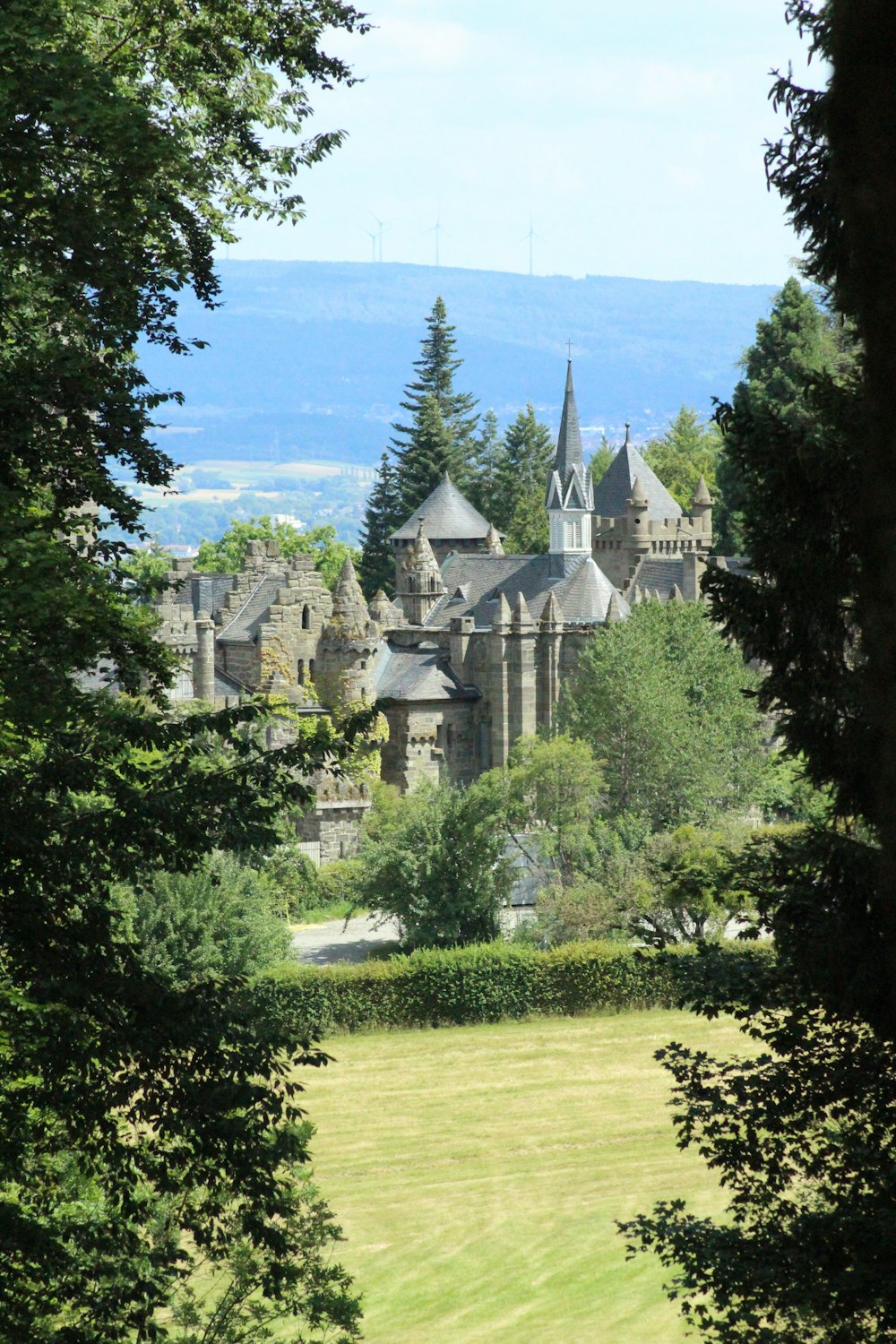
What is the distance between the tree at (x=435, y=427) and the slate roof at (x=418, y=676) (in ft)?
115

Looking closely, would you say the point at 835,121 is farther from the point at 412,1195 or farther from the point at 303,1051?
the point at 412,1195

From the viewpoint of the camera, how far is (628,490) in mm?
83000

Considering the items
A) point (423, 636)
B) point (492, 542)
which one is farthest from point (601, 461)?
point (423, 636)

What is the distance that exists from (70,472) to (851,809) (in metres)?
6.16

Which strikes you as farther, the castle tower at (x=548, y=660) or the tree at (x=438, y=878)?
the castle tower at (x=548, y=660)

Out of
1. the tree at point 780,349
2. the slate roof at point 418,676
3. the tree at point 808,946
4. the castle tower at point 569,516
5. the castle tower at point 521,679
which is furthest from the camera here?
the tree at point 780,349

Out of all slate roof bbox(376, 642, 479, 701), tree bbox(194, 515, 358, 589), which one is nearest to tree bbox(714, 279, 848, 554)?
slate roof bbox(376, 642, 479, 701)

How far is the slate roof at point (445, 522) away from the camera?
81.5 metres

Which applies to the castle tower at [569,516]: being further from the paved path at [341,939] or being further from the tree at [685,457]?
the tree at [685,457]

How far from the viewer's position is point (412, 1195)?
2992 cm

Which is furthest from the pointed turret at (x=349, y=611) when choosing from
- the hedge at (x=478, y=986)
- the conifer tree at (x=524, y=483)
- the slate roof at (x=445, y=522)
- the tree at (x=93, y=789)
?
the tree at (x=93, y=789)

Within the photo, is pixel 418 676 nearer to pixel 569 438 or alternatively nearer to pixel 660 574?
pixel 660 574

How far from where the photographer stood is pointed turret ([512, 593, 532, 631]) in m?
62.8

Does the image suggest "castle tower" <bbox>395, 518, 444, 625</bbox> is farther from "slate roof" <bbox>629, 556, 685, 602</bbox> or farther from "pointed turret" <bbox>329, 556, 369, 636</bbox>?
"pointed turret" <bbox>329, 556, 369, 636</bbox>
